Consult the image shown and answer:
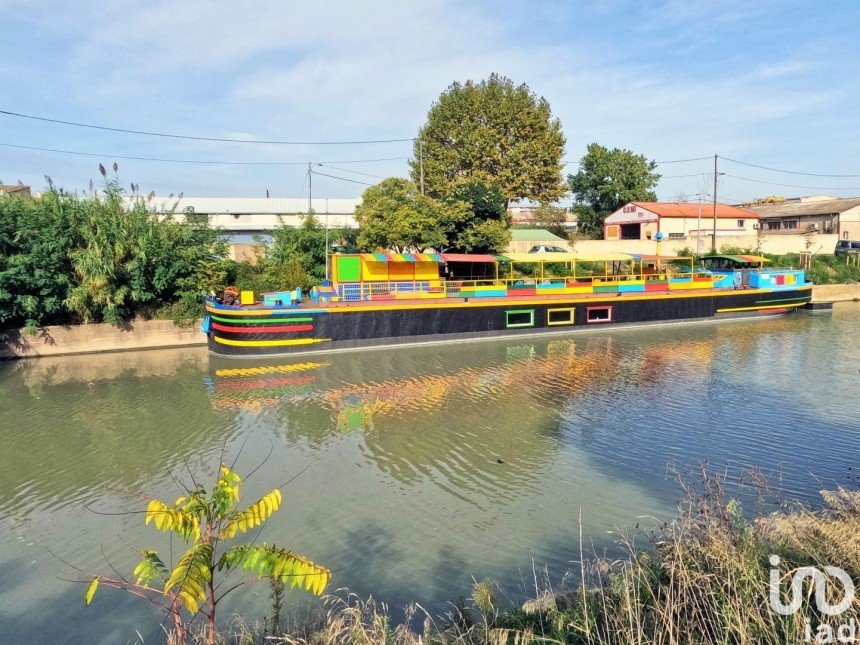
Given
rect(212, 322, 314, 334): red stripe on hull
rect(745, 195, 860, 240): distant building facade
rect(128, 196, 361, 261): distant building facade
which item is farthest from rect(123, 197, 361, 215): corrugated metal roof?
rect(745, 195, 860, 240): distant building facade

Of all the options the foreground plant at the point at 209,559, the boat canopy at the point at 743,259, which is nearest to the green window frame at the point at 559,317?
the boat canopy at the point at 743,259

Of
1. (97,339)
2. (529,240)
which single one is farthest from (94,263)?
(529,240)

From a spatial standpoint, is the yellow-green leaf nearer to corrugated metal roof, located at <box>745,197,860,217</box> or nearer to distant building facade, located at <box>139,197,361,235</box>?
distant building facade, located at <box>139,197,361,235</box>

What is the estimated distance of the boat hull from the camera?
1986cm

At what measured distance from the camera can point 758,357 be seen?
19078 mm

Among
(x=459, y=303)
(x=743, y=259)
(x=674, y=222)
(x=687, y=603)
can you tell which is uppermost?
(x=674, y=222)

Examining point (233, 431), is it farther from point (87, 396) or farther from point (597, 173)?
point (597, 173)

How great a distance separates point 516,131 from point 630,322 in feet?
56.8

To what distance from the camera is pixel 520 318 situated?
946 inches

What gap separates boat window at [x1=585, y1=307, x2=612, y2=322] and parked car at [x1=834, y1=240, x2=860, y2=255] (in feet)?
92.7

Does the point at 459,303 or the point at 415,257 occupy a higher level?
the point at 415,257

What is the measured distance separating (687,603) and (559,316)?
2109cm

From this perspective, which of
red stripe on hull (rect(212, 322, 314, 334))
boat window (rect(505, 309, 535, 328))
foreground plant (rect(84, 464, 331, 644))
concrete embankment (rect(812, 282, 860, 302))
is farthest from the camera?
concrete embankment (rect(812, 282, 860, 302))
